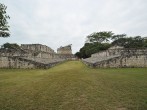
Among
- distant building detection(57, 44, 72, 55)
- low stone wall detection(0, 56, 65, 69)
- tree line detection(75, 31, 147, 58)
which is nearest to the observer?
low stone wall detection(0, 56, 65, 69)

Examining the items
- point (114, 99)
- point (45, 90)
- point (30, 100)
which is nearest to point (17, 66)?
point (45, 90)

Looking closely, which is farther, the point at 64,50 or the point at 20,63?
the point at 64,50

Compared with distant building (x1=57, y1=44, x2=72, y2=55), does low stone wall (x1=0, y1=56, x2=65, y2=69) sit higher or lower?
lower

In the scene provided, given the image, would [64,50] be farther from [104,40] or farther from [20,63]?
[20,63]

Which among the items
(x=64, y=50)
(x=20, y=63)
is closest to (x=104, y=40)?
(x=64, y=50)

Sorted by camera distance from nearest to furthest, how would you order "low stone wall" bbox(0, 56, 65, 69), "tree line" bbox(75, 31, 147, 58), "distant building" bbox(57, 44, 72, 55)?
"low stone wall" bbox(0, 56, 65, 69) < "tree line" bbox(75, 31, 147, 58) < "distant building" bbox(57, 44, 72, 55)

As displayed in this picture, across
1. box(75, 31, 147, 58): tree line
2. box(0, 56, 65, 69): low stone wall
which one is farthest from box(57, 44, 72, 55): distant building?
box(0, 56, 65, 69): low stone wall

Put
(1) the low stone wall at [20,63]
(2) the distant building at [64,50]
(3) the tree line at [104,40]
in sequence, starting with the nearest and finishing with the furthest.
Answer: (1) the low stone wall at [20,63]
(3) the tree line at [104,40]
(2) the distant building at [64,50]

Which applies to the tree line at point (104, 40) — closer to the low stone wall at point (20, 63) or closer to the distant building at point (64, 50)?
the distant building at point (64, 50)

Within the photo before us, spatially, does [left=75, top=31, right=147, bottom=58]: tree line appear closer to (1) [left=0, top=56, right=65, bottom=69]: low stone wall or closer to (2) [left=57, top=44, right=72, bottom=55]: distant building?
(2) [left=57, top=44, right=72, bottom=55]: distant building

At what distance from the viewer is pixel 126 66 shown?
2081cm

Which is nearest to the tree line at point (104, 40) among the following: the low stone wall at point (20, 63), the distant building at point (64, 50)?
the distant building at point (64, 50)

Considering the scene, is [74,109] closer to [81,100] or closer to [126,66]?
[81,100]

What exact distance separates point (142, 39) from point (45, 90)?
65282 millimetres
